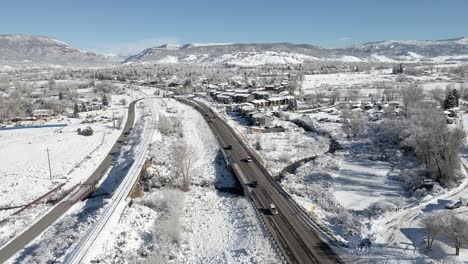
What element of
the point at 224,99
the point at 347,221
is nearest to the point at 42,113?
the point at 224,99

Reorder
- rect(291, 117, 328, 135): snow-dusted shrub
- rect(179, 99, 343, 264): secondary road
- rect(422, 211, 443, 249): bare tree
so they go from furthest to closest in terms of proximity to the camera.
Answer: rect(291, 117, 328, 135): snow-dusted shrub → rect(179, 99, 343, 264): secondary road → rect(422, 211, 443, 249): bare tree

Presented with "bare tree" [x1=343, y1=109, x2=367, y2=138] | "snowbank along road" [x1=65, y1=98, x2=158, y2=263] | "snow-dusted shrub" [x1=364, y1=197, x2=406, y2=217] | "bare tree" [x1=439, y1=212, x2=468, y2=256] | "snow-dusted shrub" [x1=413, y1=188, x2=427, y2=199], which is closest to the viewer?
"bare tree" [x1=439, y1=212, x2=468, y2=256]

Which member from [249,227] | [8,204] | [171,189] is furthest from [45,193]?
[249,227]

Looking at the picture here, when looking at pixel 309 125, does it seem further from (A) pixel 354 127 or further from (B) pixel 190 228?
(B) pixel 190 228

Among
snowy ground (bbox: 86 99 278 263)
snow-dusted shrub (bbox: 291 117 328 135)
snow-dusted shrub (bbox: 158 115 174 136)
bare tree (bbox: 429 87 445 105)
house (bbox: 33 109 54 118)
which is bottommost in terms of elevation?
snowy ground (bbox: 86 99 278 263)

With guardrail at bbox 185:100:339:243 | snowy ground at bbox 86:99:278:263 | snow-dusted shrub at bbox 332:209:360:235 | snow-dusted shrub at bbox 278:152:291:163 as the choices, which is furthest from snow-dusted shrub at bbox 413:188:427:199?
snow-dusted shrub at bbox 278:152:291:163

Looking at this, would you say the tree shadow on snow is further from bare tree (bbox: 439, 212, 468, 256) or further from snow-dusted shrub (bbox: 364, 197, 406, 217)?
bare tree (bbox: 439, 212, 468, 256)
